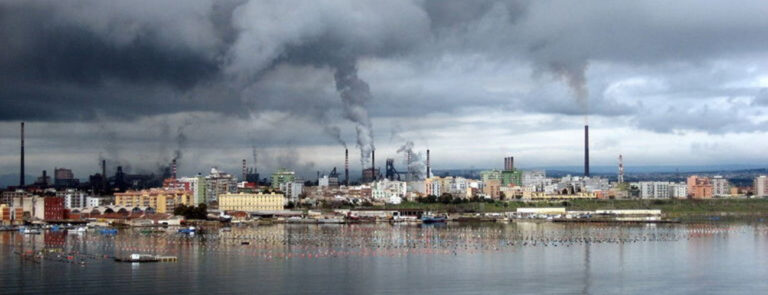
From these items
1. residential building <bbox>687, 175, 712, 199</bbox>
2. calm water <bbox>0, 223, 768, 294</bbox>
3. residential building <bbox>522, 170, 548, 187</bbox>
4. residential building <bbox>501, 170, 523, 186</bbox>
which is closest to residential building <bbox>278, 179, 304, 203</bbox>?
residential building <bbox>501, 170, 523, 186</bbox>

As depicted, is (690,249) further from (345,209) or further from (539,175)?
(539,175)

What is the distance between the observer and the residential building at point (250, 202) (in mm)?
90438

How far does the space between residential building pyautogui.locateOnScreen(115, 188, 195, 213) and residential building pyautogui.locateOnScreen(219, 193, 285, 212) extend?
152 inches

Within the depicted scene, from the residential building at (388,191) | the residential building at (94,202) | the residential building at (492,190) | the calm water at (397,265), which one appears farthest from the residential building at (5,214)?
the residential building at (492,190)

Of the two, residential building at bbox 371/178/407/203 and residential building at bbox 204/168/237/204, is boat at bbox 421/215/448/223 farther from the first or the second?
residential building at bbox 204/168/237/204

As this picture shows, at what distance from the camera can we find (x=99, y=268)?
32.8 m

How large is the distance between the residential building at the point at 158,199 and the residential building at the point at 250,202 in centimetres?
385

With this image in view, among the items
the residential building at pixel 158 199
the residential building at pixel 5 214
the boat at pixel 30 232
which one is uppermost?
the residential building at pixel 158 199

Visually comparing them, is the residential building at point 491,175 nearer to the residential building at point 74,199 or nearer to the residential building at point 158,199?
the residential building at point 158,199

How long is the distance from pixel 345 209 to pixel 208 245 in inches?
1854

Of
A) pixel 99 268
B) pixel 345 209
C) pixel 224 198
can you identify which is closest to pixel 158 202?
pixel 224 198

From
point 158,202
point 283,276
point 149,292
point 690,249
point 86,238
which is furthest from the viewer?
point 158,202

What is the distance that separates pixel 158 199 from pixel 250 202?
29.9ft

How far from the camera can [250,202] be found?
298 feet
